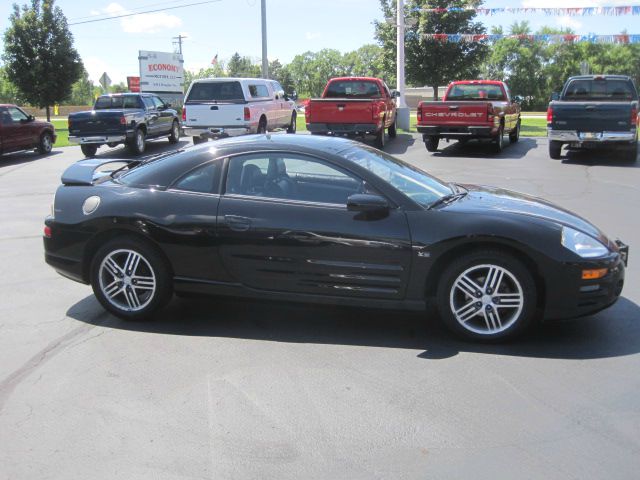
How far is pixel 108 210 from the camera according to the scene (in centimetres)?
509

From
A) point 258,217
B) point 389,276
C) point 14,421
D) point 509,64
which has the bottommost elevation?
point 14,421

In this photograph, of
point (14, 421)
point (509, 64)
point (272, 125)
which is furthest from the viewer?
point (509, 64)

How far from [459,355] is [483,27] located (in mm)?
29120

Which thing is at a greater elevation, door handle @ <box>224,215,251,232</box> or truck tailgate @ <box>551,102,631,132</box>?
truck tailgate @ <box>551,102,631,132</box>

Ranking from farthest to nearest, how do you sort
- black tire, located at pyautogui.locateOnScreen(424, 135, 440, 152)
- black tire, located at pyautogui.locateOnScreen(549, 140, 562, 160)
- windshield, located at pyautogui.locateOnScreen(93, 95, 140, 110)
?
windshield, located at pyautogui.locateOnScreen(93, 95, 140, 110), black tire, located at pyautogui.locateOnScreen(424, 135, 440, 152), black tire, located at pyautogui.locateOnScreen(549, 140, 562, 160)

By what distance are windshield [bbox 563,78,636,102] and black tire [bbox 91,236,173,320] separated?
46.4ft

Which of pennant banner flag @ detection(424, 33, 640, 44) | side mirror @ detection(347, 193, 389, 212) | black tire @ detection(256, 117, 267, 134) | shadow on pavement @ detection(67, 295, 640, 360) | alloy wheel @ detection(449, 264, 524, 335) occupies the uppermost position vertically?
pennant banner flag @ detection(424, 33, 640, 44)

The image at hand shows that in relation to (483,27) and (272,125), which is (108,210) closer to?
(272,125)

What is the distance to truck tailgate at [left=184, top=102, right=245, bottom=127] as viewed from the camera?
17.4 metres

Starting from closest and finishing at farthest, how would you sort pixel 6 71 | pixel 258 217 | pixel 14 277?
1. pixel 258 217
2. pixel 14 277
3. pixel 6 71

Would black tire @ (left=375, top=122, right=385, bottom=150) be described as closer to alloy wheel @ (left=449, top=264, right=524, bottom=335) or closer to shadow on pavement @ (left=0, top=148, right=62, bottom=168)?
shadow on pavement @ (left=0, top=148, right=62, bottom=168)

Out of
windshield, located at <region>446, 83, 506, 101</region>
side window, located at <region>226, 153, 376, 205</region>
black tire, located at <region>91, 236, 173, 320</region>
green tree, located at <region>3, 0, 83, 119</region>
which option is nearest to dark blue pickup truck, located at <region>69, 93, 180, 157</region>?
windshield, located at <region>446, 83, 506, 101</region>

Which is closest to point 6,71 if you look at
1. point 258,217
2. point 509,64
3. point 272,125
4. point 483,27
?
point 272,125

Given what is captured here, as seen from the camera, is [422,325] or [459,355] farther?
[422,325]
